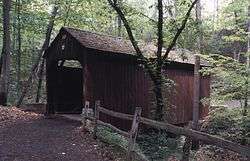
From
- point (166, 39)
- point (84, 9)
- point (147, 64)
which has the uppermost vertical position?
point (84, 9)

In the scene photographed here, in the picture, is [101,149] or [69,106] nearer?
[101,149]

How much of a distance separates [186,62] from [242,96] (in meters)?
7.78

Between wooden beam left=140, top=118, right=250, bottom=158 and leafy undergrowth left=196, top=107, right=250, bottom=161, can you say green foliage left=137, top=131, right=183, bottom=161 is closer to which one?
leafy undergrowth left=196, top=107, right=250, bottom=161

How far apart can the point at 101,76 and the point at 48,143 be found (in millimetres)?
5430

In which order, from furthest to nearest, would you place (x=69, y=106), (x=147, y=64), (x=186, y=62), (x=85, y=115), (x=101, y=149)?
(x=186, y=62), (x=69, y=106), (x=147, y=64), (x=85, y=115), (x=101, y=149)

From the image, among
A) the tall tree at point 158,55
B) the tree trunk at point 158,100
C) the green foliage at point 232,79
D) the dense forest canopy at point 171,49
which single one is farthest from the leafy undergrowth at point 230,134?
the tall tree at point 158,55

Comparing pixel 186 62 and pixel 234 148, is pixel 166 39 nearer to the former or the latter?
pixel 186 62

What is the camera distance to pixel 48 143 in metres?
10.9

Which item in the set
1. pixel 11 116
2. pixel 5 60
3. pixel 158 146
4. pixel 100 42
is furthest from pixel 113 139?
pixel 5 60

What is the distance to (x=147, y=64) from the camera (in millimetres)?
14969

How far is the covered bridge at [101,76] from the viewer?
15.5m

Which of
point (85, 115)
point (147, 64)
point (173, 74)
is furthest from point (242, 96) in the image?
point (173, 74)

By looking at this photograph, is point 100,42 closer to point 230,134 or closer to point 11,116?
point 11,116

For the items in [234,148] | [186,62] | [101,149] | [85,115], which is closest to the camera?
[234,148]
